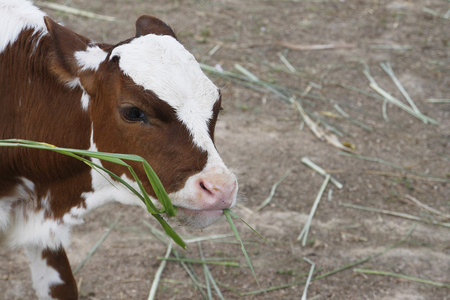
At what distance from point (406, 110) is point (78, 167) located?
4.35 meters

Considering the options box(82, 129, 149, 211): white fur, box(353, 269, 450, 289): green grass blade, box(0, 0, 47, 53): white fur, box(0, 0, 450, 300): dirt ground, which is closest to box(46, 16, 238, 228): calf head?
box(82, 129, 149, 211): white fur

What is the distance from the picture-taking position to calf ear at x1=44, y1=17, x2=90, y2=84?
3.02 m

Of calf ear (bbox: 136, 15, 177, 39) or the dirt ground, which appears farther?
the dirt ground

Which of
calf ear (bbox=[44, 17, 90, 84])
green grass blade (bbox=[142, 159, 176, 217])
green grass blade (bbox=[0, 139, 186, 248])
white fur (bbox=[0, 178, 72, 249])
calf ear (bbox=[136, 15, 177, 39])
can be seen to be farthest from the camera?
white fur (bbox=[0, 178, 72, 249])

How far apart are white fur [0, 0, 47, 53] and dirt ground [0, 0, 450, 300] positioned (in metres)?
1.11

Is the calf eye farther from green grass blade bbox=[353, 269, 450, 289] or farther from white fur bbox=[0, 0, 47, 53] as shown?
green grass blade bbox=[353, 269, 450, 289]

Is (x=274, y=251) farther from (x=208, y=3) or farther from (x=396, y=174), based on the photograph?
(x=208, y=3)

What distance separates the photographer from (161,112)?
2818mm

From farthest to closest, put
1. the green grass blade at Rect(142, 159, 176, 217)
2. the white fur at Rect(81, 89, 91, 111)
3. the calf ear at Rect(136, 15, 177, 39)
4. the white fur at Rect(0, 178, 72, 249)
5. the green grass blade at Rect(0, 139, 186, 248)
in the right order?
the white fur at Rect(0, 178, 72, 249)
the calf ear at Rect(136, 15, 177, 39)
the white fur at Rect(81, 89, 91, 111)
the green grass blade at Rect(142, 159, 176, 217)
the green grass blade at Rect(0, 139, 186, 248)

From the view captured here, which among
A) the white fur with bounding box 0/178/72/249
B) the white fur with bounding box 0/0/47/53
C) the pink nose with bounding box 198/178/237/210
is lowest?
the white fur with bounding box 0/178/72/249

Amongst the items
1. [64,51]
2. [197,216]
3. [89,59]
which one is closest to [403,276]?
[197,216]

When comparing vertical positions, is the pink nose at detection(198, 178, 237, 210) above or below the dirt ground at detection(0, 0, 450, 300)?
above

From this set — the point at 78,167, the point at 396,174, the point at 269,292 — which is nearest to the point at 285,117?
the point at 396,174

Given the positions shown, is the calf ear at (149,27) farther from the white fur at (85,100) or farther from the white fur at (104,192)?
the white fur at (104,192)
